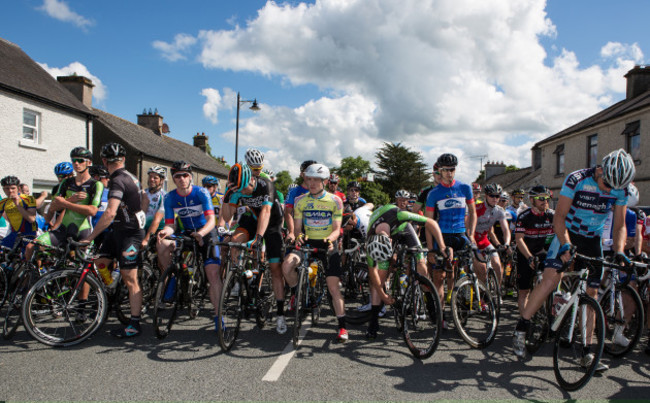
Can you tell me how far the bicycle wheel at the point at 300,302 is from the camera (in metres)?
4.57

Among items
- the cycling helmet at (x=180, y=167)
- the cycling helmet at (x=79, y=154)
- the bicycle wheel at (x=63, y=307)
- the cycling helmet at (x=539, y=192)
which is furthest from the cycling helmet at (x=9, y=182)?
the cycling helmet at (x=539, y=192)

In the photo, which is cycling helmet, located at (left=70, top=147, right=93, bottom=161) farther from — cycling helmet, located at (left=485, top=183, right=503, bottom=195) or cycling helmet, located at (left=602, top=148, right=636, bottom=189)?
cycling helmet, located at (left=485, top=183, right=503, bottom=195)

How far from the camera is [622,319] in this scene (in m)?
4.39

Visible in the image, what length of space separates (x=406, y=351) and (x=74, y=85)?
24.9m

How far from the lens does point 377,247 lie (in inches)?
189

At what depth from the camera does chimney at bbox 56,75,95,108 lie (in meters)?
23.0

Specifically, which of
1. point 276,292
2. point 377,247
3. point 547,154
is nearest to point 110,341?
point 276,292

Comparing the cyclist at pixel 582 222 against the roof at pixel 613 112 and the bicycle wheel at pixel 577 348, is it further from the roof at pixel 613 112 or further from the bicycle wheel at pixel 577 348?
the roof at pixel 613 112

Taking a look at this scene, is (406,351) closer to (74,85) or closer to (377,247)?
(377,247)

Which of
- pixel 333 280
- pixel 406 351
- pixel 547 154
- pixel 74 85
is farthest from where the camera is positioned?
pixel 547 154

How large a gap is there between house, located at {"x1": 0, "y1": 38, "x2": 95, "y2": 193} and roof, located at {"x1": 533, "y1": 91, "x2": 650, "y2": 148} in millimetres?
26802

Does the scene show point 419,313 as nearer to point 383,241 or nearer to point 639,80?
point 383,241

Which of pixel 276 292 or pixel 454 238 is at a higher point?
pixel 454 238

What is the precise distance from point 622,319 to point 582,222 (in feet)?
3.73
